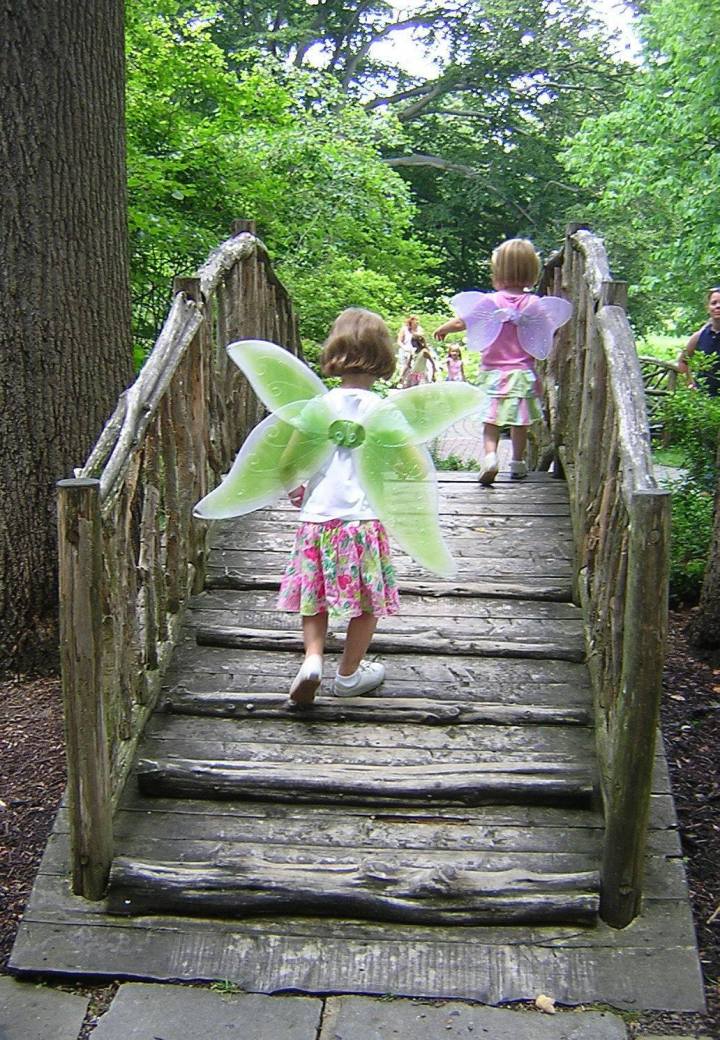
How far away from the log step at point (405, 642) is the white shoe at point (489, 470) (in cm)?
153

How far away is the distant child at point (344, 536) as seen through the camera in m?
3.56

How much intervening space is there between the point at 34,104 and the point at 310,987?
3428mm

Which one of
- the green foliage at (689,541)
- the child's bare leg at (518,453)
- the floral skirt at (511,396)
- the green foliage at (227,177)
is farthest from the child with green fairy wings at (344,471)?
the green foliage at (227,177)

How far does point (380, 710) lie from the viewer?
363 centimetres

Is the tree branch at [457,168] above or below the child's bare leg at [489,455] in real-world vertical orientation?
above

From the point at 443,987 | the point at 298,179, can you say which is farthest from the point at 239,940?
the point at 298,179

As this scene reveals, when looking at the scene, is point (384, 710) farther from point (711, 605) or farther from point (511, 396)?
point (511, 396)

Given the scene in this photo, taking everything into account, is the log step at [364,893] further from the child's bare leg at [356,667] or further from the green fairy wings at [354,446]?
the green fairy wings at [354,446]

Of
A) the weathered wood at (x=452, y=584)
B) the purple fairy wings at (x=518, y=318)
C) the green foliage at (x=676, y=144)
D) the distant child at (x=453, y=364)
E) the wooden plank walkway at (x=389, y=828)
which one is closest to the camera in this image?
the wooden plank walkway at (x=389, y=828)

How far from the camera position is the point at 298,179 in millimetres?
10250

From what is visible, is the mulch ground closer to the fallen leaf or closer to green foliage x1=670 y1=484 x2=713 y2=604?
the fallen leaf

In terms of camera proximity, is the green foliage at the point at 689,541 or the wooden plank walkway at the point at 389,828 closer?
the wooden plank walkway at the point at 389,828

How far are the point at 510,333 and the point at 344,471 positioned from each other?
2.16 meters

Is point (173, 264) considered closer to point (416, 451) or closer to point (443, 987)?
point (416, 451)
